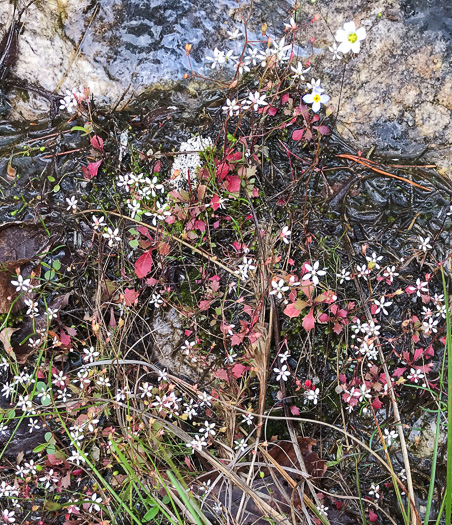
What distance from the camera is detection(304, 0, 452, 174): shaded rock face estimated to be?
127 inches

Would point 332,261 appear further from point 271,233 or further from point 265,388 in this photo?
point 265,388

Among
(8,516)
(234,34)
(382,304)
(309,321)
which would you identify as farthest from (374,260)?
(8,516)

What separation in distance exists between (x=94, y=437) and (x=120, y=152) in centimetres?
223

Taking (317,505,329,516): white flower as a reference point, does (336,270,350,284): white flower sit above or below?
above

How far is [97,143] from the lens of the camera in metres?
3.43

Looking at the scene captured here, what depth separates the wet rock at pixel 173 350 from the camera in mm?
3416

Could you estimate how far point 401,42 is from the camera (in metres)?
3.25

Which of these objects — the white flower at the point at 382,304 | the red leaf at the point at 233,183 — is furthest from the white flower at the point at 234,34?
the white flower at the point at 382,304

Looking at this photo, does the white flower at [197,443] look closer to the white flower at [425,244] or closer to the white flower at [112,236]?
the white flower at [112,236]

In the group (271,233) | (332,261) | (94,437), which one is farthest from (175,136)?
(94,437)

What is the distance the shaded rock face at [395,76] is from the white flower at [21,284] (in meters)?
2.71

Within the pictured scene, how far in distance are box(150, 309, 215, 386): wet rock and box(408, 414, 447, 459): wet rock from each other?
159 centimetres

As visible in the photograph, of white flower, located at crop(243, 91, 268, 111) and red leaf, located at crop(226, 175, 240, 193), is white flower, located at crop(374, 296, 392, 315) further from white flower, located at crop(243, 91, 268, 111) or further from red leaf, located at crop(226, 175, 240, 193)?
white flower, located at crop(243, 91, 268, 111)

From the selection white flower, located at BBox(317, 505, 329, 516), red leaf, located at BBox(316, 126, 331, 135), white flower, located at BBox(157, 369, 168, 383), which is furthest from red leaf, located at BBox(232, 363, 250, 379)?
red leaf, located at BBox(316, 126, 331, 135)
